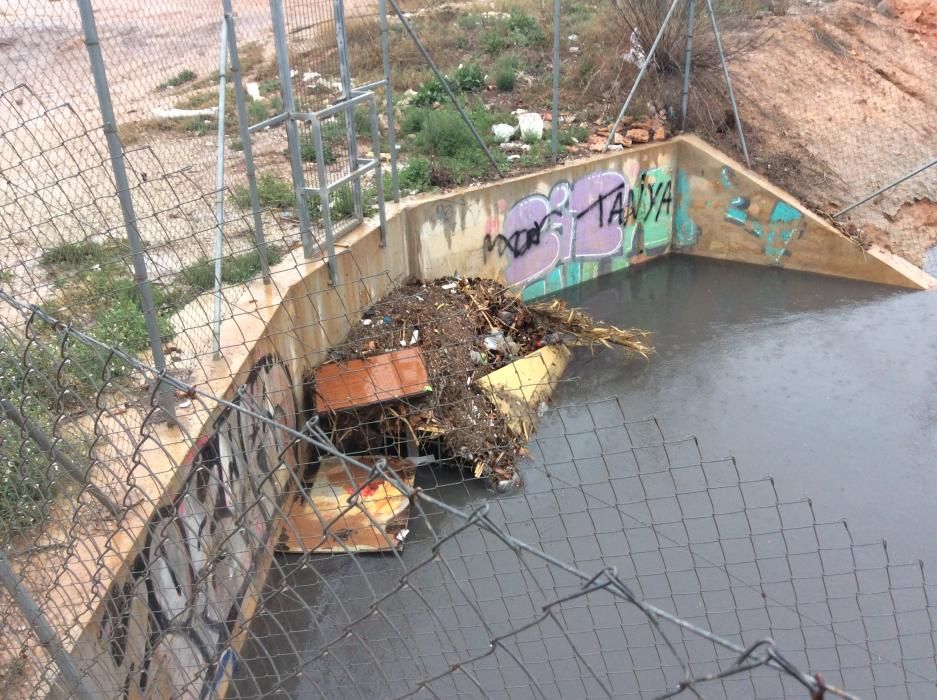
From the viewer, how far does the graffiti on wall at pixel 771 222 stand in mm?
9570

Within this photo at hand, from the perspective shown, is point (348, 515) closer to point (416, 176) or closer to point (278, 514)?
point (278, 514)

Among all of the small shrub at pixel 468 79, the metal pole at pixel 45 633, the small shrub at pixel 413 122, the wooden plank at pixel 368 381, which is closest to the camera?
the metal pole at pixel 45 633

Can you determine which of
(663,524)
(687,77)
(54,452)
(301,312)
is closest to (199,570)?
(54,452)

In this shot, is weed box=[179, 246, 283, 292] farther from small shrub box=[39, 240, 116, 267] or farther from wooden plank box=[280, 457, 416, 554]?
wooden plank box=[280, 457, 416, 554]

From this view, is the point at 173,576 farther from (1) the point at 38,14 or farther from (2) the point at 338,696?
(1) the point at 38,14

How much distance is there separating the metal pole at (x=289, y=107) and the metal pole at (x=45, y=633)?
371 centimetres

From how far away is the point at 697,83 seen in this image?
34.7 ft

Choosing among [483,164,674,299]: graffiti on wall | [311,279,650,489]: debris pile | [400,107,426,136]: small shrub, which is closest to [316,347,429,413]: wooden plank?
[311,279,650,489]: debris pile

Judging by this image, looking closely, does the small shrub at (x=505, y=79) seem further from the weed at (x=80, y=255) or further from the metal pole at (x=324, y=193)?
the weed at (x=80, y=255)

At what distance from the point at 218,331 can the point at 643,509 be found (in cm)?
307

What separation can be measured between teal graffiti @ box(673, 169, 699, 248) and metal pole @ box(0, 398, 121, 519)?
860 centimetres

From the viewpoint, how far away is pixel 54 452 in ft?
10.3

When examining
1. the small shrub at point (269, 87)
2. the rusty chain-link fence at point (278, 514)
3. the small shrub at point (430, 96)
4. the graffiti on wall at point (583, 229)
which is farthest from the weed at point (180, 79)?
the small shrub at point (430, 96)

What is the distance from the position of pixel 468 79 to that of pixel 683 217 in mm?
3564
